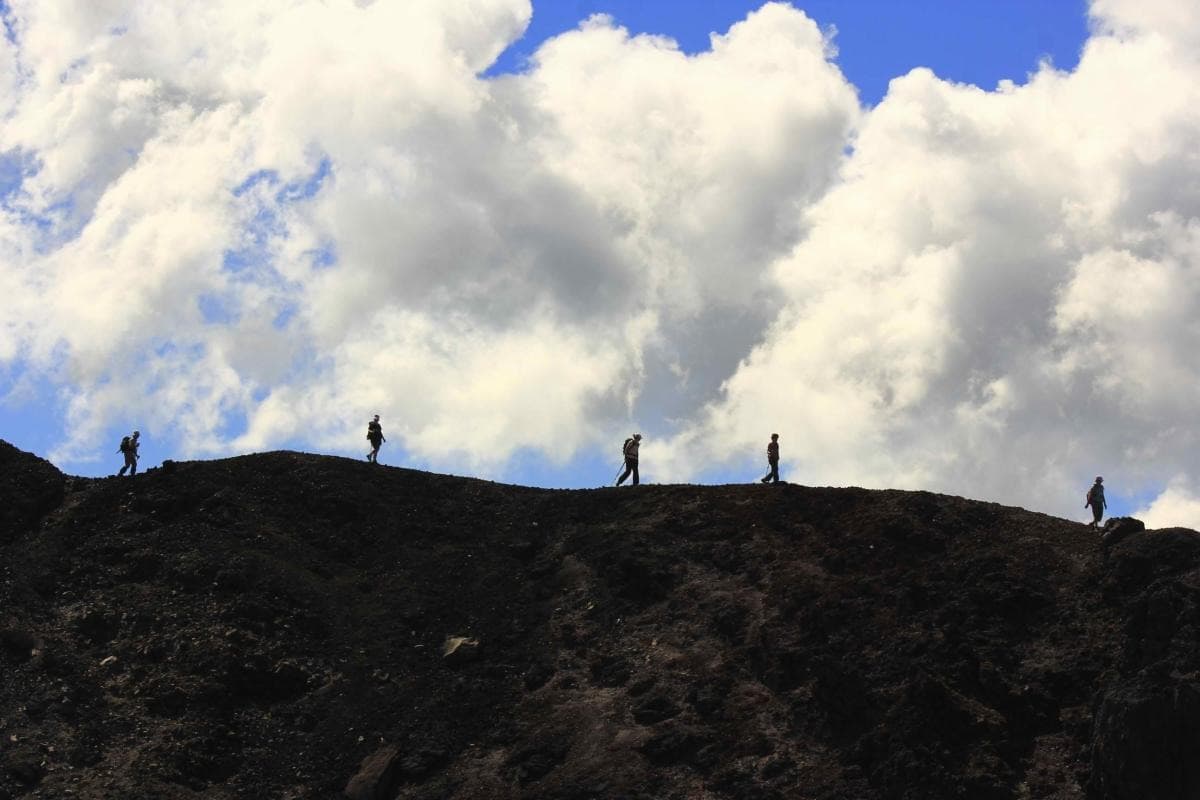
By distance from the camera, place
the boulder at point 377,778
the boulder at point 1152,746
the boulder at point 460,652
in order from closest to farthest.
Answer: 1. the boulder at point 1152,746
2. the boulder at point 377,778
3. the boulder at point 460,652

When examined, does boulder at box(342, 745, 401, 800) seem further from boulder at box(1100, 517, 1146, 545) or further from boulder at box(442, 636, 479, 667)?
boulder at box(1100, 517, 1146, 545)

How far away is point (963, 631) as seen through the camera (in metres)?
32.1

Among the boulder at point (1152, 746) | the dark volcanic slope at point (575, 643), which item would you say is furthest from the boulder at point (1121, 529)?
the boulder at point (1152, 746)

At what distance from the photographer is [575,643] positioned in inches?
1453

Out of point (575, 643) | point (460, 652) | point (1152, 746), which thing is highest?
point (575, 643)

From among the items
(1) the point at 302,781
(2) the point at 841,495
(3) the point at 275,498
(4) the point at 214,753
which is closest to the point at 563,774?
(1) the point at 302,781

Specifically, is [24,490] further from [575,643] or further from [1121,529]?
[1121,529]

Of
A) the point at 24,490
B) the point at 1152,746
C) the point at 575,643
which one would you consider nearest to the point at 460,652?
the point at 575,643

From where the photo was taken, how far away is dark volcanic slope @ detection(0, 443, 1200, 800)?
2933 centimetres

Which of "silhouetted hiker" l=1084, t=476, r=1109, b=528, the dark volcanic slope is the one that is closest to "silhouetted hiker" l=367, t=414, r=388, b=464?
the dark volcanic slope

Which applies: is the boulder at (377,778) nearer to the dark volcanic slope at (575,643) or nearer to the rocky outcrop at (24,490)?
the dark volcanic slope at (575,643)

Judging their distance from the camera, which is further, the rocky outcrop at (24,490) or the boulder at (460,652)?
the rocky outcrop at (24,490)

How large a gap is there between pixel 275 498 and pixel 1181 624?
27.7 metres

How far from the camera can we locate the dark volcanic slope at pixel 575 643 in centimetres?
2933
